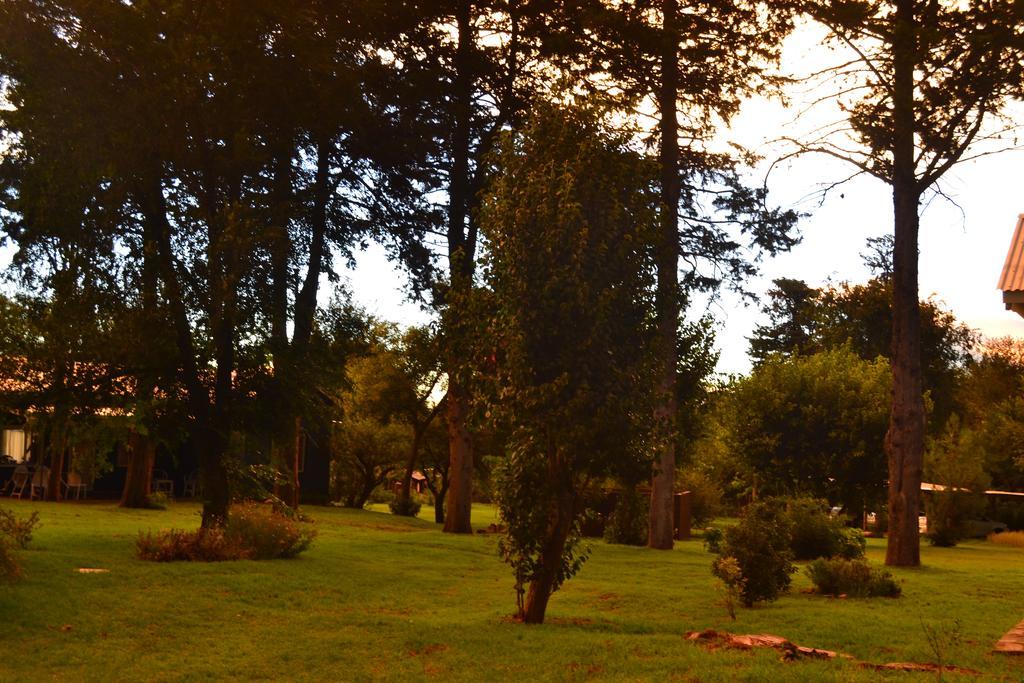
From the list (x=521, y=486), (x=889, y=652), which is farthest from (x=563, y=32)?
(x=889, y=652)

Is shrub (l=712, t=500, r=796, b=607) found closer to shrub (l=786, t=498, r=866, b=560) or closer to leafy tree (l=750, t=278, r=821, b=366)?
shrub (l=786, t=498, r=866, b=560)

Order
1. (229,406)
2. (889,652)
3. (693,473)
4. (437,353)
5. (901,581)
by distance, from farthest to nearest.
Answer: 1. (693,473)
2. (229,406)
3. (901,581)
4. (437,353)
5. (889,652)

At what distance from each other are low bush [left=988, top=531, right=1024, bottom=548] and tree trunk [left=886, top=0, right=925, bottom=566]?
1713cm

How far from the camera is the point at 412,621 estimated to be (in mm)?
14242

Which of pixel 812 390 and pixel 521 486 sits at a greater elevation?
pixel 812 390

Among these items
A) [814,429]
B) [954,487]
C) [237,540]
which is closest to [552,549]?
[237,540]

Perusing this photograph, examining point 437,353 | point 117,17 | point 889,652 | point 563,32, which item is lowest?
point 889,652

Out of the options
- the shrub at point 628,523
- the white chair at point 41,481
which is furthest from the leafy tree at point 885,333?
the white chair at point 41,481

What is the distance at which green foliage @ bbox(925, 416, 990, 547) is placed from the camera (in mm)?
36094

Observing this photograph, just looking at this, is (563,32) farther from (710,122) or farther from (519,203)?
(519,203)

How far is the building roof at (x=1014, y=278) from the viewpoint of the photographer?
8852mm

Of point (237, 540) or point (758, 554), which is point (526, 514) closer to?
point (758, 554)

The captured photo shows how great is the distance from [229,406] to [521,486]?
383 inches

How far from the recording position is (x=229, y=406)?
21516 millimetres
